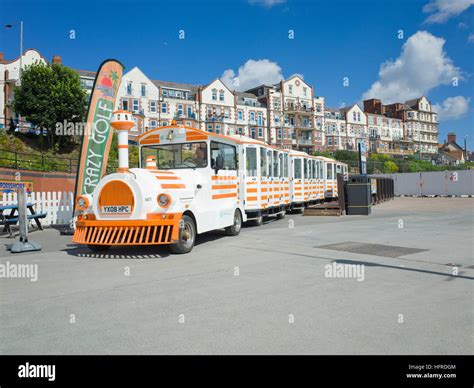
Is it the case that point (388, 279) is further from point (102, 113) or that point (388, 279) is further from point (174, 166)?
point (102, 113)

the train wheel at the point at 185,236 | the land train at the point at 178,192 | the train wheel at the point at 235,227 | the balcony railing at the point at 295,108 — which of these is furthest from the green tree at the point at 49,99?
the balcony railing at the point at 295,108

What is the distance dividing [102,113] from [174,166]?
13.3ft

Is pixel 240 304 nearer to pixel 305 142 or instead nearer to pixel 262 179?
pixel 262 179

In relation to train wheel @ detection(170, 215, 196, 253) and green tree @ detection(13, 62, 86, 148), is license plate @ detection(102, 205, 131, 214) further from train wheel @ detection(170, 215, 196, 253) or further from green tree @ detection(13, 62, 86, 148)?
green tree @ detection(13, 62, 86, 148)

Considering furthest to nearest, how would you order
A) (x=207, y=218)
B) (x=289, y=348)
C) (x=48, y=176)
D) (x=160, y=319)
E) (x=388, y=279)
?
(x=48, y=176), (x=207, y=218), (x=388, y=279), (x=160, y=319), (x=289, y=348)

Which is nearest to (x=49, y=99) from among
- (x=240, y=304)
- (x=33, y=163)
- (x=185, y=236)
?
(x=33, y=163)

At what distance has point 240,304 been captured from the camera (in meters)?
4.96

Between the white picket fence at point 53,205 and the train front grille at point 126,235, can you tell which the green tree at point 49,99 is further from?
the train front grille at point 126,235

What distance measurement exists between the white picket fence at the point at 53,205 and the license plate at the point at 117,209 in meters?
8.38

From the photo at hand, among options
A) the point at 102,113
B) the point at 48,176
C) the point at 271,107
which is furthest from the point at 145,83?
the point at 102,113

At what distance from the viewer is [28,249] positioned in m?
9.72

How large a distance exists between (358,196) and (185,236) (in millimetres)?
13332

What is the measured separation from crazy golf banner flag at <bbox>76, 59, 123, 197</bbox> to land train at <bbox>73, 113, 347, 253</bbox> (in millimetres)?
2548
